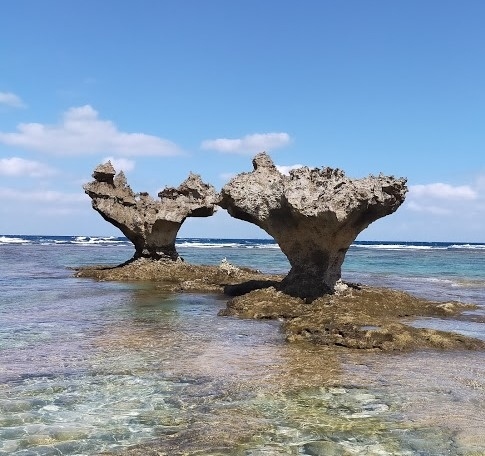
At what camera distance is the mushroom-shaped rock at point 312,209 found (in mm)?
14367

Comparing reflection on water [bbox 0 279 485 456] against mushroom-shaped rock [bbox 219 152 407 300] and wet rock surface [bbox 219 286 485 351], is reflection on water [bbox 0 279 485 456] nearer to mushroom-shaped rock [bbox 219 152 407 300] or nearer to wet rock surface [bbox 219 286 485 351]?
wet rock surface [bbox 219 286 485 351]

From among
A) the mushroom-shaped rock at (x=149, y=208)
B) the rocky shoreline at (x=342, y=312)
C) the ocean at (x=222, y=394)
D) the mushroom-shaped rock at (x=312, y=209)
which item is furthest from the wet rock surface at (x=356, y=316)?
Answer: the mushroom-shaped rock at (x=149, y=208)

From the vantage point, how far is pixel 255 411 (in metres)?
6.49

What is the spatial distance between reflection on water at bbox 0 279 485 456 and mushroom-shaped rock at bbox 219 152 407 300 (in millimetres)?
4079

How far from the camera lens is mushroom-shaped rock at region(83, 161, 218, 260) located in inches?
1023

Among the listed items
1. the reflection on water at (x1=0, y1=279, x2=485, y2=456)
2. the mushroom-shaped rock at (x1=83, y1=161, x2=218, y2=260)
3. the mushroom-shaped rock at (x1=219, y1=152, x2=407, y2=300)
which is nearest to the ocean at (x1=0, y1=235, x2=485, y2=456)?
the reflection on water at (x1=0, y1=279, x2=485, y2=456)

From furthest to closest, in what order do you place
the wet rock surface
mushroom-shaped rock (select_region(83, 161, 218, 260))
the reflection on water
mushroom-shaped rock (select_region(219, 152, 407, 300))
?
mushroom-shaped rock (select_region(83, 161, 218, 260)), mushroom-shaped rock (select_region(219, 152, 407, 300)), the wet rock surface, the reflection on water

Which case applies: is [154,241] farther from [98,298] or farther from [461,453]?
[461,453]

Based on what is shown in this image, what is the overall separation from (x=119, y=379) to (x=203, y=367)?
134 cm

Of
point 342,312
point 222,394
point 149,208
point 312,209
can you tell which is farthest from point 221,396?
point 149,208

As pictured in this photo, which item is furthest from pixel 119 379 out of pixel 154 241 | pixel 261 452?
pixel 154 241

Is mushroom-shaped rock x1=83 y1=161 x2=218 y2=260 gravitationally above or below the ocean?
above

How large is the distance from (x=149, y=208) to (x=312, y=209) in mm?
13317

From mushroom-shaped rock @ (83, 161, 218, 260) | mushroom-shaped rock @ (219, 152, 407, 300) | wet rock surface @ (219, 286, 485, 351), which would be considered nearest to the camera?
wet rock surface @ (219, 286, 485, 351)
